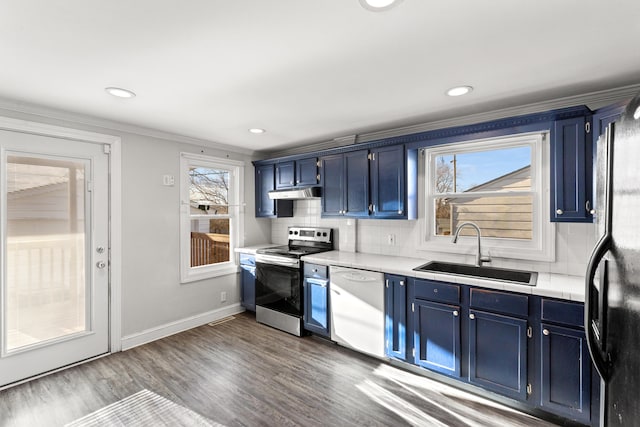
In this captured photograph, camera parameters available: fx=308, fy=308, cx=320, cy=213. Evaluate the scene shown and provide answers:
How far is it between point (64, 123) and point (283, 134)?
81.9 inches

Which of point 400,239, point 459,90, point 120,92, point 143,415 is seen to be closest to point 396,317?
point 400,239

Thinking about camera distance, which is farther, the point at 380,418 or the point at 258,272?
the point at 258,272

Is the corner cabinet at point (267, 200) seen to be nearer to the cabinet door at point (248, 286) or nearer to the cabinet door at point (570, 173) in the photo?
the cabinet door at point (248, 286)

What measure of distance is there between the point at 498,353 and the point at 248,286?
119 inches

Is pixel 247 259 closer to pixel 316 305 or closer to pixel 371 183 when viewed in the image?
pixel 316 305

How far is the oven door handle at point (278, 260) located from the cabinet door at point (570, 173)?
8.00 ft

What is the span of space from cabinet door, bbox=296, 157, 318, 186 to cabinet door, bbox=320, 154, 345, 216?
0.34 ft

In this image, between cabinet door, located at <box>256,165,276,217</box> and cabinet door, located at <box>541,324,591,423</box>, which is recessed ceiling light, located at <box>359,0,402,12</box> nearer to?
cabinet door, located at <box>541,324,591,423</box>

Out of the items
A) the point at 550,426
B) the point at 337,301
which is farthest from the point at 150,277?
the point at 550,426

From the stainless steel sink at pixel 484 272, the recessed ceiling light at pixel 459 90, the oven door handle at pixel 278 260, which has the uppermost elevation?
the recessed ceiling light at pixel 459 90

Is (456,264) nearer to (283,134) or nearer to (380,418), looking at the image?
(380,418)

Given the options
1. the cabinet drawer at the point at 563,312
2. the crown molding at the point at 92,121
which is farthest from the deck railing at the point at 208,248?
the cabinet drawer at the point at 563,312

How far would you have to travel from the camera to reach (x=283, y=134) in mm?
3641

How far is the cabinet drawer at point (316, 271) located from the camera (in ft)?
10.9
